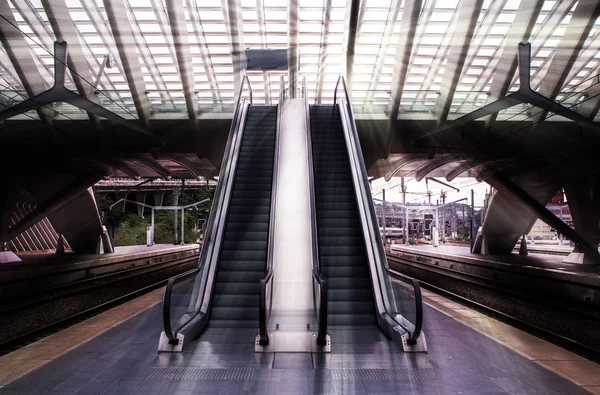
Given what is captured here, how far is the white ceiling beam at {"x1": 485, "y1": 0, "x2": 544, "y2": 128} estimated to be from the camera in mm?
11820

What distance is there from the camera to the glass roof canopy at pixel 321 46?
546 inches

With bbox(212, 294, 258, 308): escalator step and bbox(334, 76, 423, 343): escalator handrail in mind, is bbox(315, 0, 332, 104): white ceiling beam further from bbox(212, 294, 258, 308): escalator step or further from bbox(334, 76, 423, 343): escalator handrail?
bbox(212, 294, 258, 308): escalator step

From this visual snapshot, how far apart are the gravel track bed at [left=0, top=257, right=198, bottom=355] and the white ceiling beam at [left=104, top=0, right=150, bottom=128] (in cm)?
594

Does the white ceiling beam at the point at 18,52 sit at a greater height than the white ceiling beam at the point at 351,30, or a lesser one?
lesser

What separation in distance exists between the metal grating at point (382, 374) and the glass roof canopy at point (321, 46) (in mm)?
10774

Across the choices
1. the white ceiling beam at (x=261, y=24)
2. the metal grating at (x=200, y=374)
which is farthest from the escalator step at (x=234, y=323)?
the white ceiling beam at (x=261, y=24)

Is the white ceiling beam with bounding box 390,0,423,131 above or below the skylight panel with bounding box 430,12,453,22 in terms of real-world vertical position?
below

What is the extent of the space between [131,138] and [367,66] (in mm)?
12497

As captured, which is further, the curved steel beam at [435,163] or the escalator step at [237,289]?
the curved steel beam at [435,163]

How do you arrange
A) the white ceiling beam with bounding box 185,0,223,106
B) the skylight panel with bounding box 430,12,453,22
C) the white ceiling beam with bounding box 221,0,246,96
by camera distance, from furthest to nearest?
the white ceiling beam with bounding box 185,0,223,106 → the skylight panel with bounding box 430,12,453,22 → the white ceiling beam with bounding box 221,0,246,96

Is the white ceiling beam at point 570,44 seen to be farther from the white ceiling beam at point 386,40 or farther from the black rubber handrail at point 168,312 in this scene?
A: the black rubber handrail at point 168,312

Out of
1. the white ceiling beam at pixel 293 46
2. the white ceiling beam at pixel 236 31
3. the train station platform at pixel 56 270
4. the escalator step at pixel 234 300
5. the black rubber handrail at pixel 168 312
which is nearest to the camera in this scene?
the black rubber handrail at pixel 168 312

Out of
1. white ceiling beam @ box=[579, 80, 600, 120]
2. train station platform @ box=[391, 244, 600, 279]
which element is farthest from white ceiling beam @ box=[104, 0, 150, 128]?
train station platform @ box=[391, 244, 600, 279]

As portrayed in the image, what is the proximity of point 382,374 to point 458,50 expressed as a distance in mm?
11344
